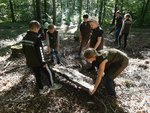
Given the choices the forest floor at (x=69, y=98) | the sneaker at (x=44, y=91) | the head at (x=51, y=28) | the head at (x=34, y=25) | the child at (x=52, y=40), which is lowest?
the forest floor at (x=69, y=98)

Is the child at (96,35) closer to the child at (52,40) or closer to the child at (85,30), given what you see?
the child at (52,40)

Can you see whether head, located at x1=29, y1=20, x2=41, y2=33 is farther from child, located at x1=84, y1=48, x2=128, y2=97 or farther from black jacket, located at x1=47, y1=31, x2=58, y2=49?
black jacket, located at x1=47, y1=31, x2=58, y2=49

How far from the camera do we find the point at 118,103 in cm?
598

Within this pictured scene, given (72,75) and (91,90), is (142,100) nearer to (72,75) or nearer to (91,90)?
(91,90)

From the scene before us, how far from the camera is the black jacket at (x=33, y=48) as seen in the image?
19.2 feet

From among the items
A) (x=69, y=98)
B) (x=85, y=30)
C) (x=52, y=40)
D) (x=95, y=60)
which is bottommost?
(x=69, y=98)

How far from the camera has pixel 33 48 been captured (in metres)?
5.90

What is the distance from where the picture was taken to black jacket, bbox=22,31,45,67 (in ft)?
19.2

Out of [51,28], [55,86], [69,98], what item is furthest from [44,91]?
[51,28]

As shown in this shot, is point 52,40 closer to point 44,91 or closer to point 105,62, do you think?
point 44,91

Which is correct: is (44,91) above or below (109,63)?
below

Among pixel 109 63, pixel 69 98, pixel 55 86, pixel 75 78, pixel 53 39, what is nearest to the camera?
pixel 109 63

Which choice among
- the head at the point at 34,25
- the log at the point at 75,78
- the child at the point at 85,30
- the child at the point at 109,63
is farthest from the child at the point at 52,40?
the child at the point at 109,63

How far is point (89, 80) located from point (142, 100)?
176 centimetres
